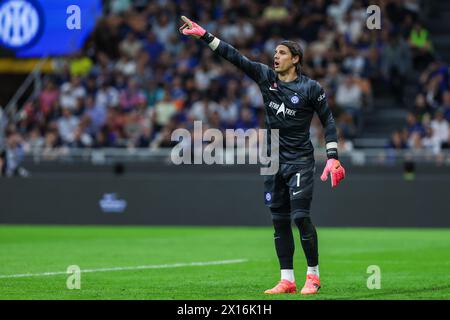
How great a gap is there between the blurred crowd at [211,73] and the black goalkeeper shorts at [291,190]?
1376 centimetres

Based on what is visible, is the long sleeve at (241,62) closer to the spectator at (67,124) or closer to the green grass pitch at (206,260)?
the green grass pitch at (206,260)

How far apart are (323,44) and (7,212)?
9.22 m

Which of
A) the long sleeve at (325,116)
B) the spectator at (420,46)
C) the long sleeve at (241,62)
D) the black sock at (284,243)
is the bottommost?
the black sock at (284,243)

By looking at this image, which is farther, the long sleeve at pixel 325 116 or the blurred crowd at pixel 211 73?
the blurred crowd at pixel 211 73

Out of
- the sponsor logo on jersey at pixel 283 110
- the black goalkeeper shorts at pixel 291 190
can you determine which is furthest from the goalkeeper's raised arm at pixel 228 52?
the black goalkeeper shorts at pixel 291 190

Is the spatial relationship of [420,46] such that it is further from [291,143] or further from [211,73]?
[291,143]

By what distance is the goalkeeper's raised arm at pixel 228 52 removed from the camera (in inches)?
458

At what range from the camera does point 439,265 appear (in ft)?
49.6

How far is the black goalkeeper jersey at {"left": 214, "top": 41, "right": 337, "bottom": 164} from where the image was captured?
11.6 metres

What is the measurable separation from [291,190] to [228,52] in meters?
1.59

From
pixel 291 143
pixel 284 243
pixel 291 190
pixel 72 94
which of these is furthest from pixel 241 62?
pixel 72 94
